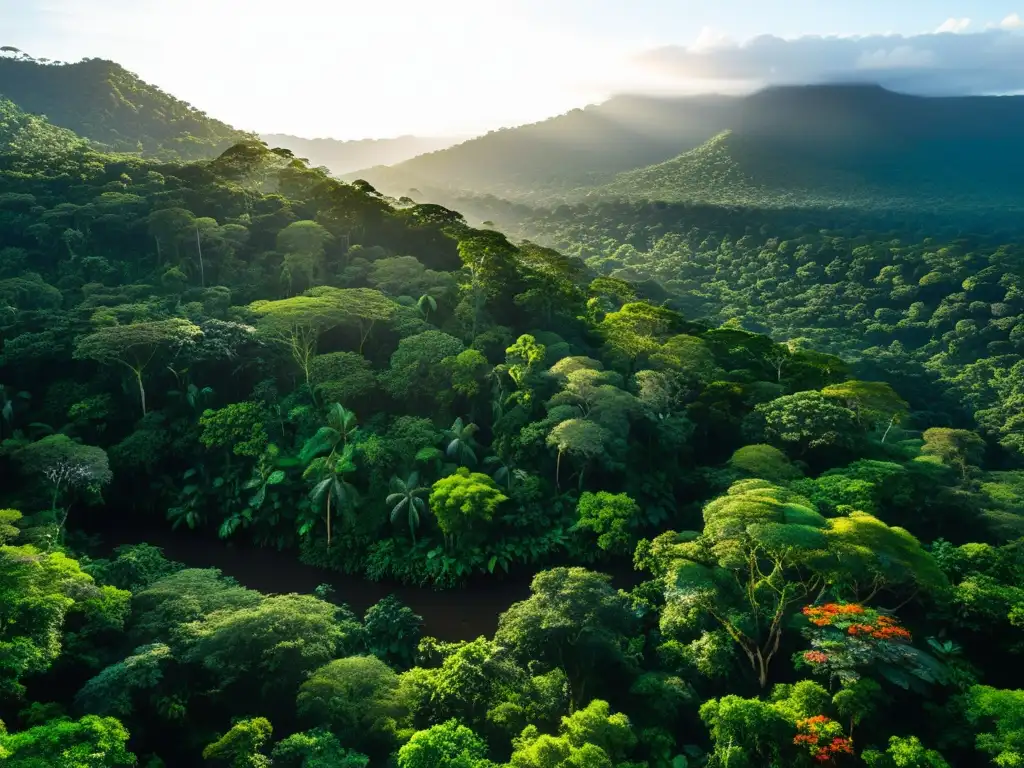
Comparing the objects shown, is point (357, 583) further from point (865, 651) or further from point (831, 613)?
point (865, 651)

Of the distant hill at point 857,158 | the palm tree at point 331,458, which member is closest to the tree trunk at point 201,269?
the palm tree at point 331,458

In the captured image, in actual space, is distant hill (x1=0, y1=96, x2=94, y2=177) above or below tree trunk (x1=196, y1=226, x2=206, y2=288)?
above

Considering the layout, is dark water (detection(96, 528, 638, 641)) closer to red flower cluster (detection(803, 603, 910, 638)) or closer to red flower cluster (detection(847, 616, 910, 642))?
red flower cluster (detection(803, 603, 910, 638))

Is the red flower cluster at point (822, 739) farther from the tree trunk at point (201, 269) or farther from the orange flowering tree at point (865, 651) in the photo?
the tree trunk at point (201, 269)

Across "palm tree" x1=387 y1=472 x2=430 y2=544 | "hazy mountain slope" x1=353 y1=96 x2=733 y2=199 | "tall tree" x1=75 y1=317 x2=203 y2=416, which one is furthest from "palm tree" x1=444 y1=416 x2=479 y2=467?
"hazy mountain slope" x1=353 y1=96 x2=733 y2=199

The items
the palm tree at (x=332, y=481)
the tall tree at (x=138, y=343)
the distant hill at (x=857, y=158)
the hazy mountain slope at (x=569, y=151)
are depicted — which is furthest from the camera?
the hazy mountain slope at (x=569, y=151)

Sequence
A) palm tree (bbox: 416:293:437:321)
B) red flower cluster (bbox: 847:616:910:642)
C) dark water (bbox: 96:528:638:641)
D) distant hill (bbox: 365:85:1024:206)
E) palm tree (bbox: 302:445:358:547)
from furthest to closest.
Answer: distant hill (bbox: 365:85:1024:206), palm tree (bbox: 416:293:437:321), palm tree (bbox: 302:445:358:547), dark water (bbox: 96:528:638:641), red flower cluster (bbox: 847:616:910:642)

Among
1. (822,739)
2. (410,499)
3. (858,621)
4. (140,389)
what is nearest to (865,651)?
(858,621)
